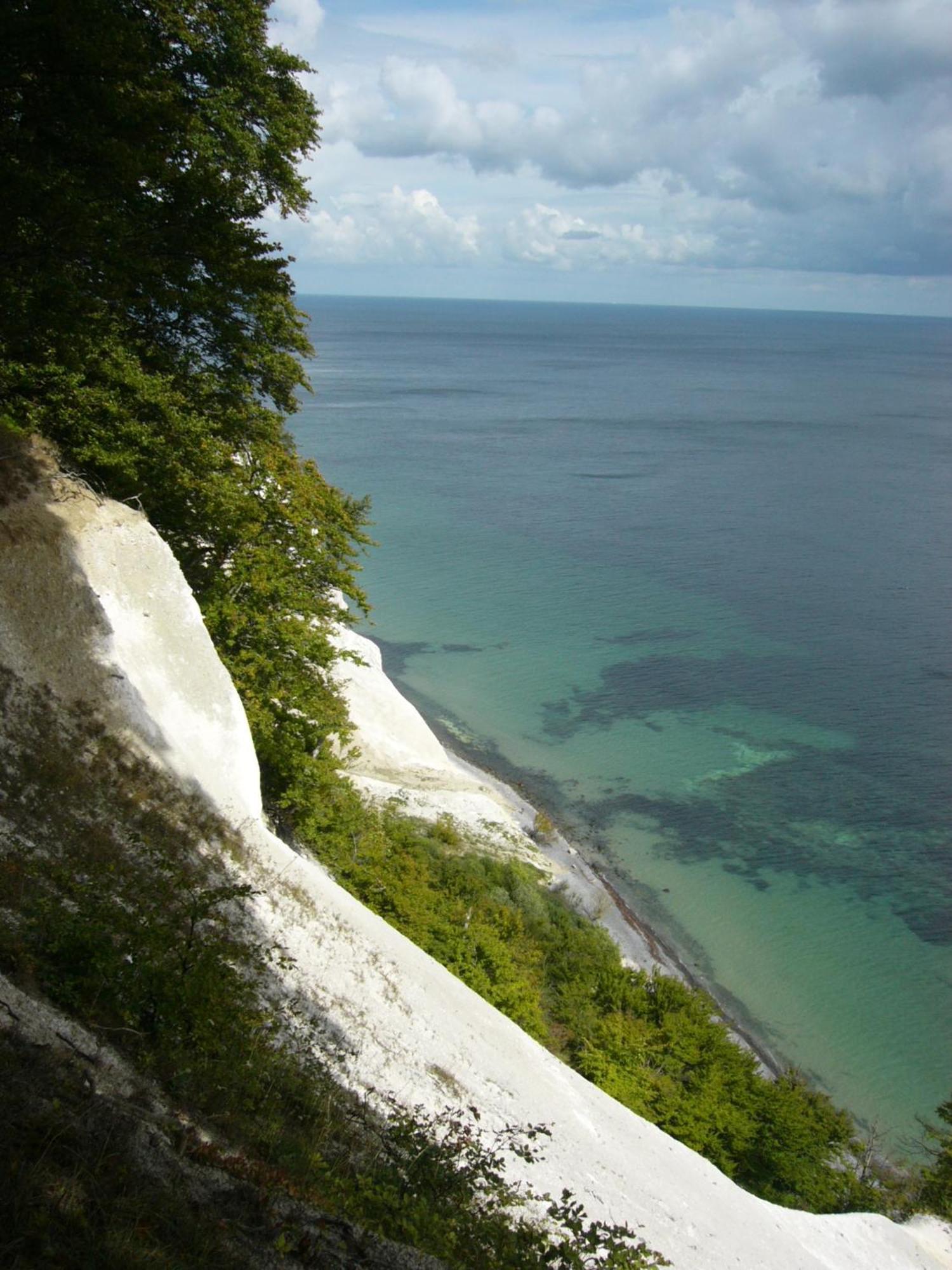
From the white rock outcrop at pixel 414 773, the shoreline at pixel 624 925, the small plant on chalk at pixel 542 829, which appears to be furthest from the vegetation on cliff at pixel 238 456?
the small plant on chalk at pixel 542 829

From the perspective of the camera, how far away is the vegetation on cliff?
11586 millimetres

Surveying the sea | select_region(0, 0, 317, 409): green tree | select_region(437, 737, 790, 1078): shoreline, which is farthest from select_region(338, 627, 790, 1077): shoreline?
select_region(0, 0, 317, 409): green tree

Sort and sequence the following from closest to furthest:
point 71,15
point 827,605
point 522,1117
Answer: point 71,15 < point 522,1117 < point 827,605

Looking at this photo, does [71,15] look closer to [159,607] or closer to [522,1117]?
[159,607]

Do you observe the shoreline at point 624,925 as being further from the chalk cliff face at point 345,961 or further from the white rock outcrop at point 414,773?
the chalk cliff face at point 345,961

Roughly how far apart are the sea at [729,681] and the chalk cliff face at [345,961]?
10533mm

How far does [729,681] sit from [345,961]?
118 feet

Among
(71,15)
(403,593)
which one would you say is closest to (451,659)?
(403,593)

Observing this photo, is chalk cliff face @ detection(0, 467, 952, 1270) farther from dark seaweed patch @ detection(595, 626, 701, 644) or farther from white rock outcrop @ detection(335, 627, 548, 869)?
dark seaweed patch @ detection(595, 626, 701, 644)

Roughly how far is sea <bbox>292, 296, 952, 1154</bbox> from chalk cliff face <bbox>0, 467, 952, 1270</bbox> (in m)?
10.5

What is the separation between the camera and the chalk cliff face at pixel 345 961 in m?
13.4

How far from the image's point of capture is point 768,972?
2944 cm

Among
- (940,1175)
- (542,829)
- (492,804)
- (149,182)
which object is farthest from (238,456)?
(940,1175)

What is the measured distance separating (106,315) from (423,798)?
18.5m
